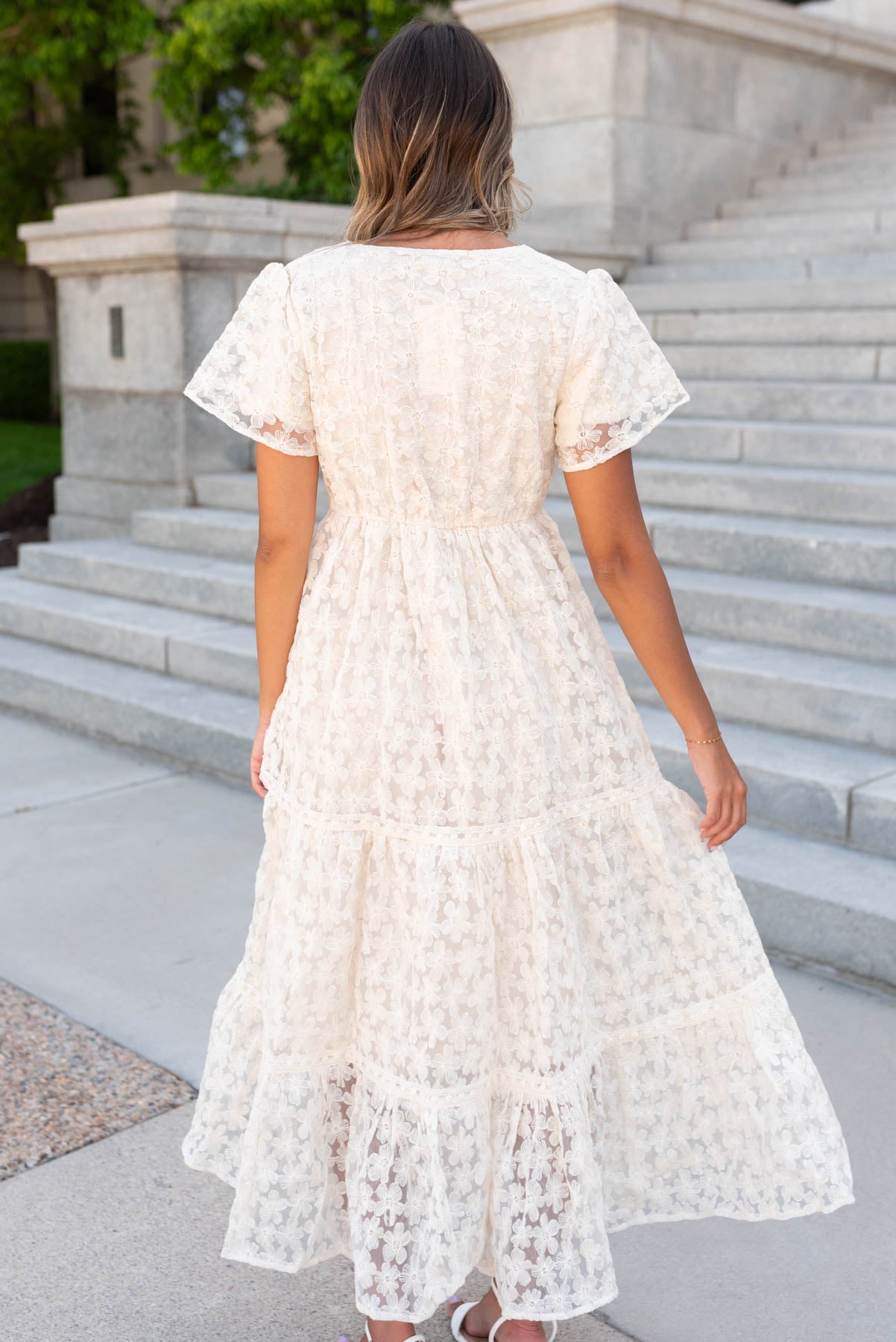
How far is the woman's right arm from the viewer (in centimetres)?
194

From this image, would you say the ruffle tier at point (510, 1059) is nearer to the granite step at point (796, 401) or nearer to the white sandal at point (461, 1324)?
the white sandal at point (461, 1324)

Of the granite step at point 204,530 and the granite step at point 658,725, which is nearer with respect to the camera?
the granite step at point 658,725

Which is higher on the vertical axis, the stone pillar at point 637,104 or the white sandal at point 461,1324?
the stone pillar at point 637,104

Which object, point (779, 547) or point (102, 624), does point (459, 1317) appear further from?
point (102, 624)

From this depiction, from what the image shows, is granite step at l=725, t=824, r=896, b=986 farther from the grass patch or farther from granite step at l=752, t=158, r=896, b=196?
the grass patch

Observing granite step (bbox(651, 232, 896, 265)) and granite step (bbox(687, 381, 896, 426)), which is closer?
granite step (bbox(687, 381, 896, 426))

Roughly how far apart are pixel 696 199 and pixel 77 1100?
7972mm

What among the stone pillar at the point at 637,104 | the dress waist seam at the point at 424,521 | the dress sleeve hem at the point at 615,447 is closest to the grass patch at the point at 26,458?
the stone pillar at the point at 637,104

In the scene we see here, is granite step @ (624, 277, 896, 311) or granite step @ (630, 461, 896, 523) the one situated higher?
granite step @ (624, 277, 896, 311)

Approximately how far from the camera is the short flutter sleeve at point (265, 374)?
6.24 feet

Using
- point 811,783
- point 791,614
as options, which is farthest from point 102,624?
point 811,783

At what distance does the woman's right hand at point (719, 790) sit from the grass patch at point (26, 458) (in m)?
9.33

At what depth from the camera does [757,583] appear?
5254mm

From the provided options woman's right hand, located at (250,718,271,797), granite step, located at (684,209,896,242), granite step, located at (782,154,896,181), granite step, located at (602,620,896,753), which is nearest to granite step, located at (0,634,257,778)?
granite step, located at (602,620,896,753)
